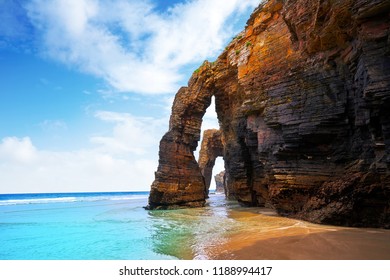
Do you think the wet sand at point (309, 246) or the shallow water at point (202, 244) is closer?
the wet sand at point (309, 246)

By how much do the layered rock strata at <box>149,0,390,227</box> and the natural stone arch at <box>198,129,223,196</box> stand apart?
25169mm

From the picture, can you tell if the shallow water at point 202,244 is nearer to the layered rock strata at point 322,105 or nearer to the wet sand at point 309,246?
the wet sand at point 309,246

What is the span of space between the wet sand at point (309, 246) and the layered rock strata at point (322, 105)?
1.91 meters

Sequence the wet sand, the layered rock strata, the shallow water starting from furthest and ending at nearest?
the layered rock strata
the shallow water
the wet sand

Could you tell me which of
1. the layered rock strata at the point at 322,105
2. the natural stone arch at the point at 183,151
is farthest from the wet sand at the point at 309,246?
the natural stone arch at the point at 183,151

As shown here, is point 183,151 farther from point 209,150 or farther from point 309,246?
point 209,150

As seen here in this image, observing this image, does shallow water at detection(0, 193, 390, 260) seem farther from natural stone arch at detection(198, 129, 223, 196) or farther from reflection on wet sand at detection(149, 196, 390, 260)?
natural stone arch at detection(198, 129, 223, 196)

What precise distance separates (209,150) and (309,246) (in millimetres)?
38150

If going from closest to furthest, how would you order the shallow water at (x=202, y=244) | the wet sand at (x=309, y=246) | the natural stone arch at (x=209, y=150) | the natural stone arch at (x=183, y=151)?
the wet sand at (x=309, y=246) → the shallow water at (x=202, y=244) → the natural stone arch at (x=183, y=151) → the natural stone arch at (x=209, y=150)

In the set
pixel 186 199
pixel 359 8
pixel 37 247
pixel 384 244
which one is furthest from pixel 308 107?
pixel 186 199

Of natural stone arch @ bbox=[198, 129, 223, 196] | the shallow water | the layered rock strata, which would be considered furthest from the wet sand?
natural stone arch @ bbox=[198, 129, 223, 196]

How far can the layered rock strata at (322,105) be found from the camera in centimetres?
845

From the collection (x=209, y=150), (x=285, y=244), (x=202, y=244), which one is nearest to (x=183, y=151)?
(x=202, y=244)

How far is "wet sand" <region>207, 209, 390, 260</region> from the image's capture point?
5835 mm
